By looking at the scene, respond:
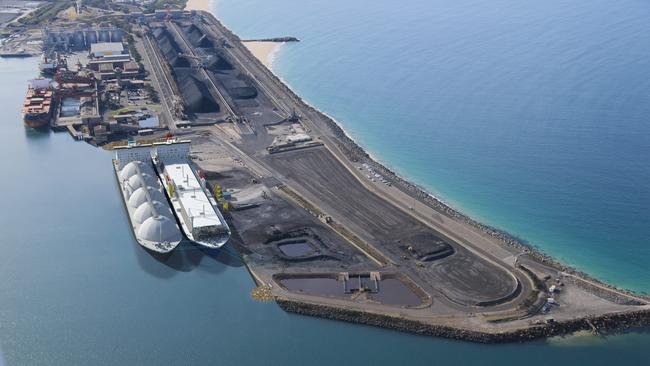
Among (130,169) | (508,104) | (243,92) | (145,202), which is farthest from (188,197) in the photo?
(508,104)

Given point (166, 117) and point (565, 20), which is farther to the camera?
point (565, 20)

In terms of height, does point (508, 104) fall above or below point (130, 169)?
above

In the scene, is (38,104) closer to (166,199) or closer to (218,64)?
(218,64)

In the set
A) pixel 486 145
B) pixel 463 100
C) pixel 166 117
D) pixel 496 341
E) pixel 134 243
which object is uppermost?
pixel 166 117

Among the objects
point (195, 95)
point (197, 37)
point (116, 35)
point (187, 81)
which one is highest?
point (116, 35)

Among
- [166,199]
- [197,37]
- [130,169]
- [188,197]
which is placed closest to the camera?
[188,197]

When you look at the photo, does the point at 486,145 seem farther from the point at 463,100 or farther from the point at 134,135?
the point at 134,135

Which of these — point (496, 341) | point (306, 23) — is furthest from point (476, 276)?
point (306, 23)
